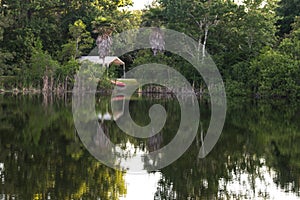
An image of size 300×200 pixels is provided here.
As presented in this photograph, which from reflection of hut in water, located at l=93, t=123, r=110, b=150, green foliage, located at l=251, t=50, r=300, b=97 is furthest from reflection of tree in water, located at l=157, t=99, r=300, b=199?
green foliage, located at l=251, t=50, r=300, b=97

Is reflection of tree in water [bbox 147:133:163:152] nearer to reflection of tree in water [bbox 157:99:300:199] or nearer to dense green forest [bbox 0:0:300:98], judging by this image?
reflection of tree in water [bbox 157:99:300:199]

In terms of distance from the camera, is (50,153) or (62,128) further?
(62,128)

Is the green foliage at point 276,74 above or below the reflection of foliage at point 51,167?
above

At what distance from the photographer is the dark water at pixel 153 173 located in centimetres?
805

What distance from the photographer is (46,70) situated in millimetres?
38188

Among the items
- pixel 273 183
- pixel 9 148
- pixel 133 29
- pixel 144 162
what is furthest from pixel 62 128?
pixel 133 29

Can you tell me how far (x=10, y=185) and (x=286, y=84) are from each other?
27.0 metres

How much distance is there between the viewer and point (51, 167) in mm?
9656

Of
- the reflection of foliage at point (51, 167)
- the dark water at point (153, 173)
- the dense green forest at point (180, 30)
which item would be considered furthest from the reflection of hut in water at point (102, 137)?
the dense green forest at point (180, 30)

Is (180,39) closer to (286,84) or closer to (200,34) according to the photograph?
(200,34)

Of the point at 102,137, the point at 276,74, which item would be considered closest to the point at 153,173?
the point at 102,137

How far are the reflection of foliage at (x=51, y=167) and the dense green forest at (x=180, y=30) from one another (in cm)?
2070

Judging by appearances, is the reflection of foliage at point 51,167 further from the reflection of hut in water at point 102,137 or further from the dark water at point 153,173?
the reflection of hut in water at point 102,137

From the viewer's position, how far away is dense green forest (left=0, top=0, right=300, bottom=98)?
1321 inches
